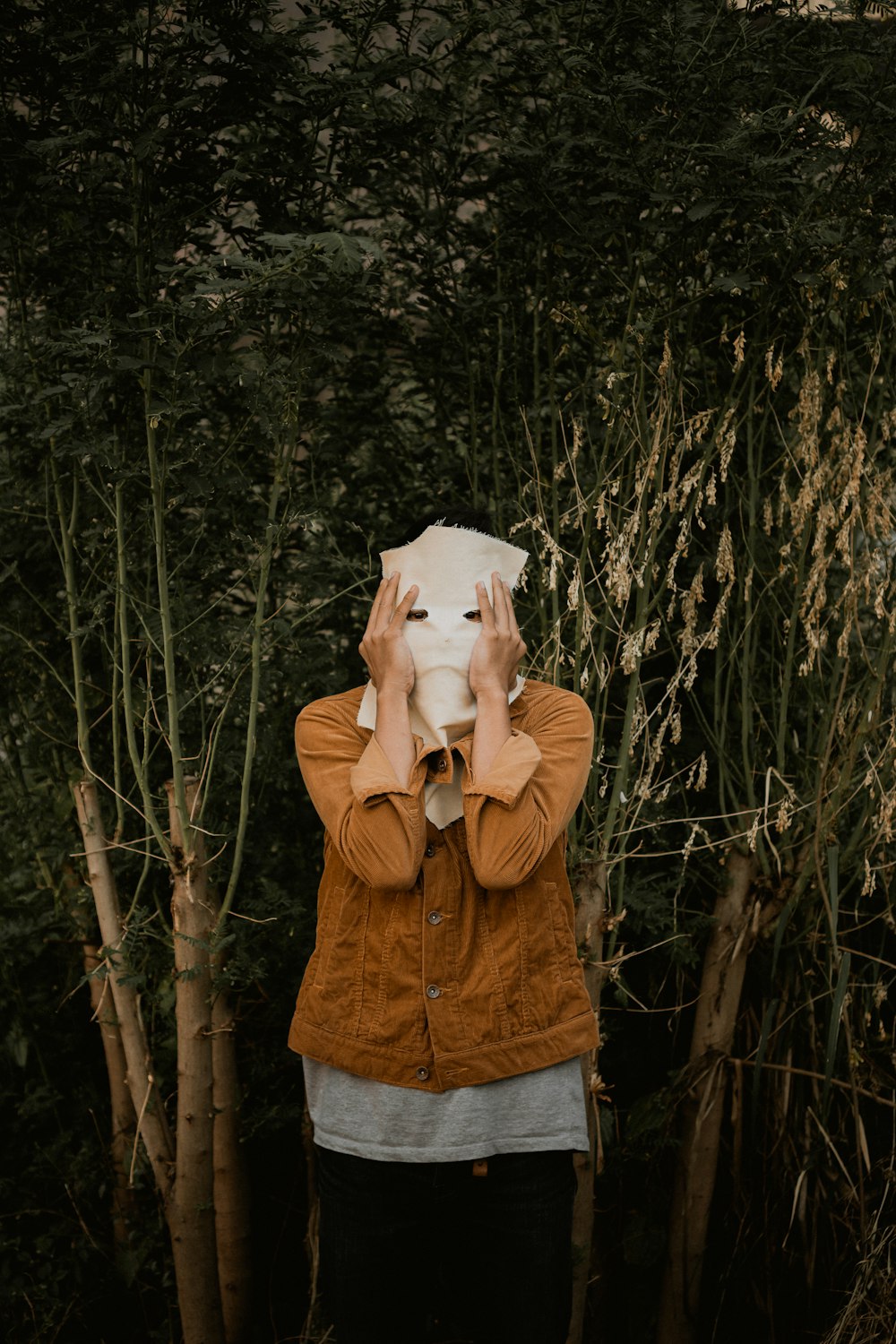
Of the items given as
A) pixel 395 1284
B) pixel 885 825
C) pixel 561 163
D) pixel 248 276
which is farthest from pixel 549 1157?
pixel 561 163

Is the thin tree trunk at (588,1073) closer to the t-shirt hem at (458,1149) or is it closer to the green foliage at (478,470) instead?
the green foliage at (478,470)

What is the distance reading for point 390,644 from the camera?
187cm

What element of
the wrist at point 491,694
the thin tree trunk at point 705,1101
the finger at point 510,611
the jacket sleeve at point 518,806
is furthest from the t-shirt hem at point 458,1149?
the thin tree trunk at point 705,1101

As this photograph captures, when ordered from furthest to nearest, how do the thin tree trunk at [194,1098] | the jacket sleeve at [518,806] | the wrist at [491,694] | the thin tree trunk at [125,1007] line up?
1. the thin tree trunk at [125,1007]
2. the thin tree trunk at [194,1098]
3. the wrist at [491,694]
4. the jacket sleeve at [518,806]

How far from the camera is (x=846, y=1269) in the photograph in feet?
8.65

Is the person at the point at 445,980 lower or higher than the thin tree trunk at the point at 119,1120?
higher

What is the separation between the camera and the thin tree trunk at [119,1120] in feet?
8.93

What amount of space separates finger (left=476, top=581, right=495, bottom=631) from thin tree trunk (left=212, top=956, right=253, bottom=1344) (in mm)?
1146

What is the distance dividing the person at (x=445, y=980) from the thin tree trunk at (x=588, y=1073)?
46 cm

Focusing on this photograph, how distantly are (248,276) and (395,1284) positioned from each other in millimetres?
1682

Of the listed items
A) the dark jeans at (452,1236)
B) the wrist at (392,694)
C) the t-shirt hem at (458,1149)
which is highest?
the wrist at (392,694)

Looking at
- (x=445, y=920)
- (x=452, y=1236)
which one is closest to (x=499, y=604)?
(x=445, y=920)

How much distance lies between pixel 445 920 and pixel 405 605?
510 mm

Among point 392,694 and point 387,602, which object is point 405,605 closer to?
point 387,602
